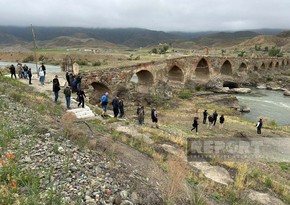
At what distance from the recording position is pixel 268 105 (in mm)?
35500

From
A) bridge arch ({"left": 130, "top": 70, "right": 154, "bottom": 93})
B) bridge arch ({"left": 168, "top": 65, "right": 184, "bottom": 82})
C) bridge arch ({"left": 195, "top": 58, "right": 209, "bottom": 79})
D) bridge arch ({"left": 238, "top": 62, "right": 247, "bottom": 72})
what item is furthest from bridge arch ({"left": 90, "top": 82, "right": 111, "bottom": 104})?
bridge arch ({"left": 238, "top": 62, "right": 247, "bottom": 72})

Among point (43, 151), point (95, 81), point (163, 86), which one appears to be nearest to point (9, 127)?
point (43, 151)

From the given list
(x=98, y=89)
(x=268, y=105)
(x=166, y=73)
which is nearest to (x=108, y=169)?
(x=98, y=89)

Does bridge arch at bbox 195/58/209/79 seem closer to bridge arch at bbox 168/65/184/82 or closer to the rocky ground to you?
bridge arch at bbox 168/65/184/82

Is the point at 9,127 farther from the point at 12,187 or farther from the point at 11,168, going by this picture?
the point at 12,187

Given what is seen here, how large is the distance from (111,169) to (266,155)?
11902 millimetres

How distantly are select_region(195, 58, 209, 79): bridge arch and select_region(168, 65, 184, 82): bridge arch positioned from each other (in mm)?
6073

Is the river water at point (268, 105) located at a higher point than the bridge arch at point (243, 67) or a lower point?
lower

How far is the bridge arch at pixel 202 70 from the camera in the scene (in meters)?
45.1

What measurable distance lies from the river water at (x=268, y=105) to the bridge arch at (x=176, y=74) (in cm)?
857

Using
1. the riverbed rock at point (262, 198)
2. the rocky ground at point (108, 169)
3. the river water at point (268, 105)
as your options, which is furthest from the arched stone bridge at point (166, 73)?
the riverbed rock at point (262, 198)

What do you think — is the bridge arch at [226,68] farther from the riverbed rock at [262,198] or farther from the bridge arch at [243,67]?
the riverbed rock at [262,198]

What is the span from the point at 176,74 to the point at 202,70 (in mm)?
7838

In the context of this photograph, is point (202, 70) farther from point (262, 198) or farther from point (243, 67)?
point (262, 198)
